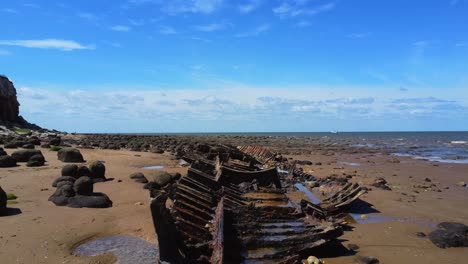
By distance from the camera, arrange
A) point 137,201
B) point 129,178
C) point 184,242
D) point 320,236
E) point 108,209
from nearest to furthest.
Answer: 1. point 184,242
2. point 320,236
3. point 108,209
4. point 137,201
5. point 129,178

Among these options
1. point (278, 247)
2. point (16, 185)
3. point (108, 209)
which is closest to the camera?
point (278, 247)

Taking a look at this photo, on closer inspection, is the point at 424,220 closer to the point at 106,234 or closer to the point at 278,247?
the point at 278,247

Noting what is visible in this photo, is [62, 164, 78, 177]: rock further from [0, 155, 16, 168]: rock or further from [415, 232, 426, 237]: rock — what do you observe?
[415, 232, 426, 237]: rock

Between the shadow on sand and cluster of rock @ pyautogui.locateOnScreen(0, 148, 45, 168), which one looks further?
cluster of rock @ pyautogui.locateOnScreen(0, 148, 45, 168)

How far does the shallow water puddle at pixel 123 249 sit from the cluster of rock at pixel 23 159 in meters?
9.06

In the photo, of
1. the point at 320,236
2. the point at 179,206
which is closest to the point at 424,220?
the point at 320,236

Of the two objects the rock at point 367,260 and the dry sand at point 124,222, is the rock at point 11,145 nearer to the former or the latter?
the dry sand at point 124,222

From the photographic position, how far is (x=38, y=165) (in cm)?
1409

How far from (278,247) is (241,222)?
33.9 inches

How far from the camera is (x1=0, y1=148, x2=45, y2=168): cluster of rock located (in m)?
13.4

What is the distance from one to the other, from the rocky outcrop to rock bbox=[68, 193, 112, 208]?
4653 cm

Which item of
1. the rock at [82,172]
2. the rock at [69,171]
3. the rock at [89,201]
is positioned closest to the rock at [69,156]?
the rock at [82,172]

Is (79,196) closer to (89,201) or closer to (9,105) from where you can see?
(89,201)

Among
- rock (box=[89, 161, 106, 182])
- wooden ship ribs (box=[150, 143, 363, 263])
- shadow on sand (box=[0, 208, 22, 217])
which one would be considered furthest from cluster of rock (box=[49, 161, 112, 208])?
wooden ship ribs (box=[150, 143, 363, 263])
